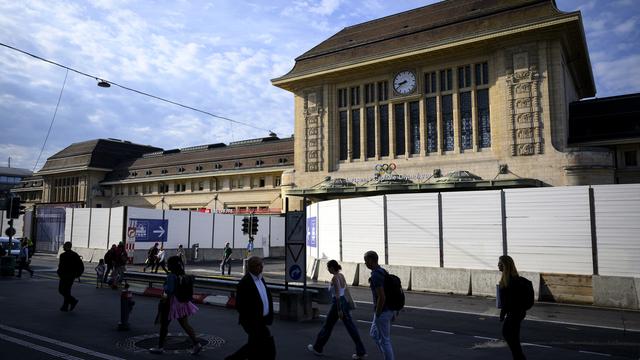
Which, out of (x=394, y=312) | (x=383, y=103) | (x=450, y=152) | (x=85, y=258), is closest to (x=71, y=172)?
(x=85, y=258)

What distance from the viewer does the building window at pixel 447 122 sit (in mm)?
36531

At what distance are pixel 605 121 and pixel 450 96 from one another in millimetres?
11056

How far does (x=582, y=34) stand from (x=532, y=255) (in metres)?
23.5

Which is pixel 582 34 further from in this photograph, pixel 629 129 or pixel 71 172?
pixel 71 172

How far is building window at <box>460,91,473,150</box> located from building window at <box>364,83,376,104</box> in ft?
25.6

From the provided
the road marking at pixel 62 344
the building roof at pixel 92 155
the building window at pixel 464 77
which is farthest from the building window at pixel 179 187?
the road marking at pixel 62 344

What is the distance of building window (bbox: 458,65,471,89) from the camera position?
119 ft

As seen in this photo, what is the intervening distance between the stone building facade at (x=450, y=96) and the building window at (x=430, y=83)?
80 millimetres

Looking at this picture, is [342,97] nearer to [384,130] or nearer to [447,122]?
[384,130]

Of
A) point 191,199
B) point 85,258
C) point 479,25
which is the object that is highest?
point 479,25

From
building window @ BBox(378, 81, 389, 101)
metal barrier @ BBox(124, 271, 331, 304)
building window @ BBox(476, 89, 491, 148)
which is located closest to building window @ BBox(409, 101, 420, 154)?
building window @ BBox(378, 81, 389, 101)

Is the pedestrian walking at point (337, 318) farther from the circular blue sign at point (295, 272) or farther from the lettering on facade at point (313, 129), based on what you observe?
the lettering on facade at point (313, 129)

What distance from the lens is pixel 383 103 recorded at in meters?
40.1

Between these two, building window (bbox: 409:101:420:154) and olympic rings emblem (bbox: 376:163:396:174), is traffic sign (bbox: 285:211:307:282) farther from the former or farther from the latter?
building window (bbox: 409:101:420:154)
